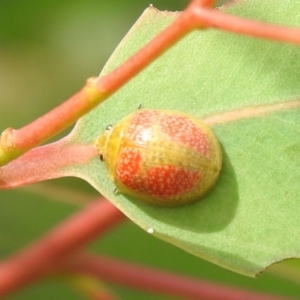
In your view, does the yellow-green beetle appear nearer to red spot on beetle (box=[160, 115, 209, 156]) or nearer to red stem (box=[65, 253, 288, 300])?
red spot on beetle (box=[160, 115, 209, 156])

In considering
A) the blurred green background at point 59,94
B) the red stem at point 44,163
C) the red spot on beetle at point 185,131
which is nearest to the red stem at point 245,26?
the red spot on beetle at point 185,131

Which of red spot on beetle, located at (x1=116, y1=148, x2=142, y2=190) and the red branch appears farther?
the red branch

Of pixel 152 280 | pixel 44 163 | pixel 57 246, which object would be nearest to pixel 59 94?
pixel 57 246


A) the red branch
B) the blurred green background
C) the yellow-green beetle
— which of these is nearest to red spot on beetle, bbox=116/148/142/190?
the yellow-green beetle

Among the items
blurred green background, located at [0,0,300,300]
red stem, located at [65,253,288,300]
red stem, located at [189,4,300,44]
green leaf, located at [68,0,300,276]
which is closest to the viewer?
red stem, located at [189,4,300,44]

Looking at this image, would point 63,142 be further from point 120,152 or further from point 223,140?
point 223,140

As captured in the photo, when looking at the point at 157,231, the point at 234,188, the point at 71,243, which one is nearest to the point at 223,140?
the point at 234,188

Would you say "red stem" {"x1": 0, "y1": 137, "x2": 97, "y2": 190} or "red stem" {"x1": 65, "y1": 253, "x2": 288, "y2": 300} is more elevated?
"red stem" {"x1": 0, "y1": 137, "x2": 97, "y2": 190}
